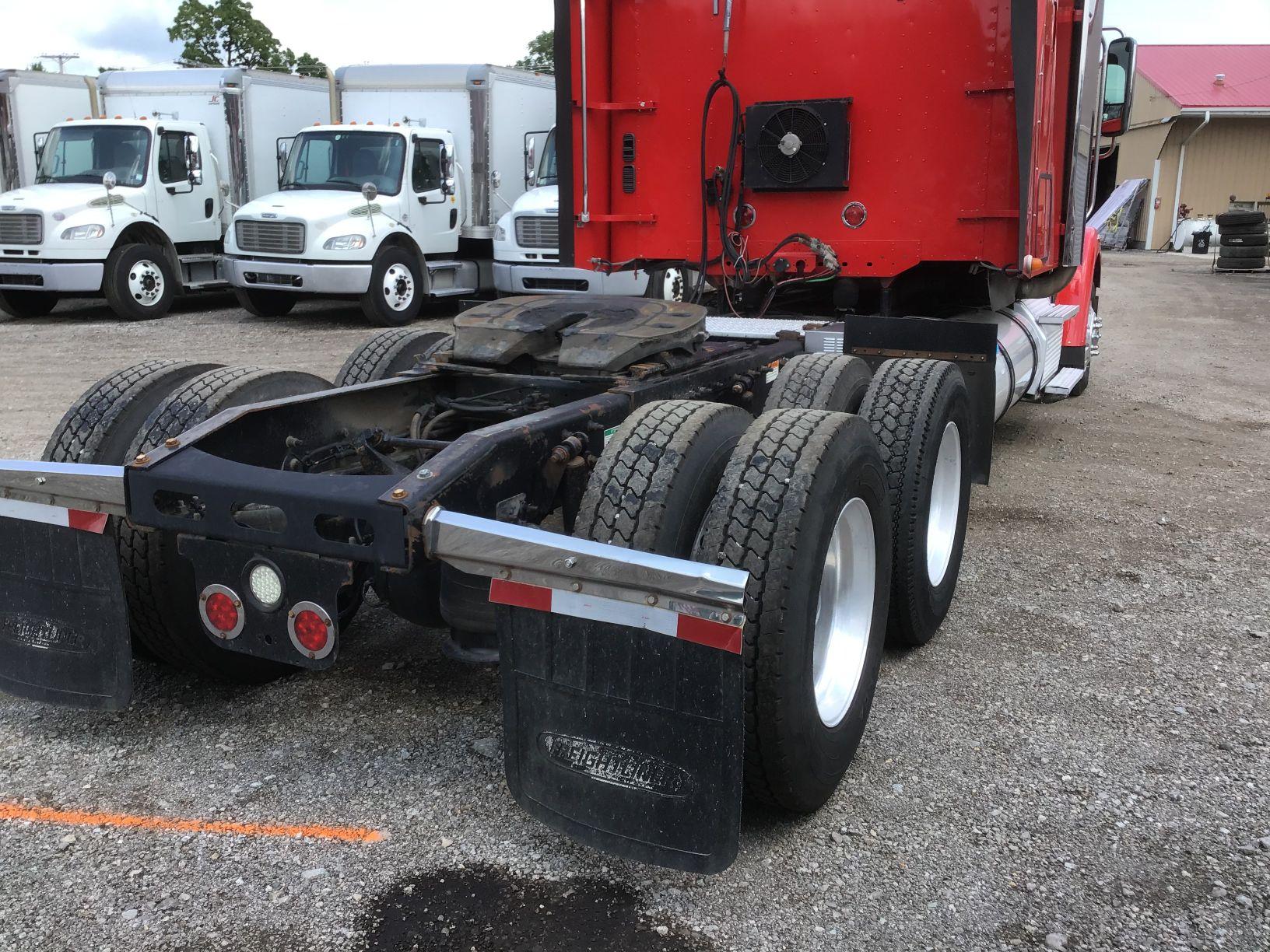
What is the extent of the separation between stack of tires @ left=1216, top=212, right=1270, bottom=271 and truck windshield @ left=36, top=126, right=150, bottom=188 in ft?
71.5

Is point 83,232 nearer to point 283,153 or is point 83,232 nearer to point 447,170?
point 283,153

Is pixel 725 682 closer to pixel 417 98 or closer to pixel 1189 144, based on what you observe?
pixel 417 98

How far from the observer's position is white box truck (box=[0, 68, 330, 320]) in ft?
45.6

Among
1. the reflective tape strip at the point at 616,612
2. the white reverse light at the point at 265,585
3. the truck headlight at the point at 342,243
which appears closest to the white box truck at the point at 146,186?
the truck headlight at the point at 342,243

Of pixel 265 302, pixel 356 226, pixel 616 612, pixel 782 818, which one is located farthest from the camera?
pixel 265 302

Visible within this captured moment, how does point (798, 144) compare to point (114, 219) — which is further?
point (114, 219)

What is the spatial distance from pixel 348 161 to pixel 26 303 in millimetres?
4817

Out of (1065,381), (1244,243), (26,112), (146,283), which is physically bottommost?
(1065,381)

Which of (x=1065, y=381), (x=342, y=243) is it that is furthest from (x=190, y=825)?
(x=342, y=243)

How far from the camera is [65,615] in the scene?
9.94 feet

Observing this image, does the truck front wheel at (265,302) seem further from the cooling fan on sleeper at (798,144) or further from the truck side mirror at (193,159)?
the cooling fan on sleeper at (798,144)

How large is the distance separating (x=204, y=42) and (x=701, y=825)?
48.4 metres

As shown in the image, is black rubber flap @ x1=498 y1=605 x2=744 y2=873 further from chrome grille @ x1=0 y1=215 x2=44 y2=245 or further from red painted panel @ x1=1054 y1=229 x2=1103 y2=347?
chrome grille @ x1=0 y1=215 x2=44 y2=245

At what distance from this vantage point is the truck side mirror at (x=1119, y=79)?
6.84 meters
